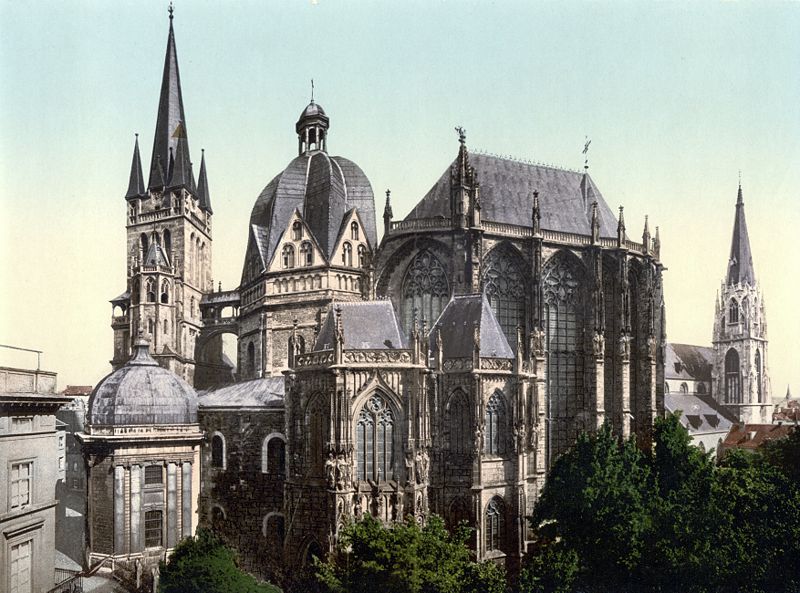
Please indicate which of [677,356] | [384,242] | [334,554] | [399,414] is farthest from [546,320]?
[677,356]

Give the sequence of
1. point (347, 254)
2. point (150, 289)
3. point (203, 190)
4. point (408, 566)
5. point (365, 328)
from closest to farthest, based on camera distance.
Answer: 1. point (408, 566)
2. point (365, 328)
3. point (347, 254)
4. point (150, 289)
5. point (203, 190)

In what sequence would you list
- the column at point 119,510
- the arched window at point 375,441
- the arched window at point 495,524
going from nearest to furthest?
1. the arched window at point 375,441
2. the arched window at point 495,524
3. the column at point 119,510

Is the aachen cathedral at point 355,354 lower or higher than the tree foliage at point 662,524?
higher

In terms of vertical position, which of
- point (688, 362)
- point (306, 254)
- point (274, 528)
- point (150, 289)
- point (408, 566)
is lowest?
point (274, 528)

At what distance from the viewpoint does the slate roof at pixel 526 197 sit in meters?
50.0

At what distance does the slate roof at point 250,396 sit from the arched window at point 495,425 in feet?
33.8

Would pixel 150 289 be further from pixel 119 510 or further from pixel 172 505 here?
pixel 119 510

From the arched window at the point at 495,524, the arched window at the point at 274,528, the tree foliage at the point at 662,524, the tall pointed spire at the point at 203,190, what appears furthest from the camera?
the tall pointed spire at the point at 203,190

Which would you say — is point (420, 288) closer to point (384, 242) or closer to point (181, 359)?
point (384, 242)

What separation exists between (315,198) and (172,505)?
24.6 meters

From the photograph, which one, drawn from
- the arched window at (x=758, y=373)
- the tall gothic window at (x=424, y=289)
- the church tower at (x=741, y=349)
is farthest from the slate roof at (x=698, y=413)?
the tall gothic window at (x=424, y=289)

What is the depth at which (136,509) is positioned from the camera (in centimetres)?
3656

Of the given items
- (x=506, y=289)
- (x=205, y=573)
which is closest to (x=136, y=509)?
(x=205, y=573)

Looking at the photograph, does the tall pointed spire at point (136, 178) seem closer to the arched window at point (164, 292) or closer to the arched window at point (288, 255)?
the arched window at point (164, 292)
